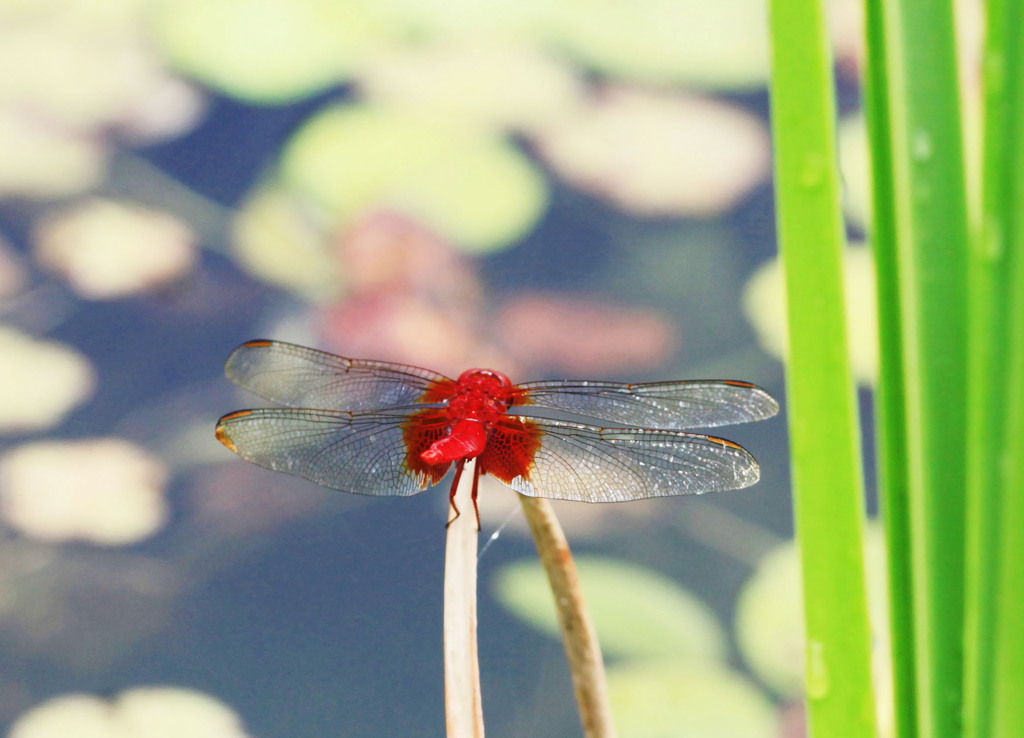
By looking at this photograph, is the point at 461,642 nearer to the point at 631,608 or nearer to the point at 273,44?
the point at 631,608

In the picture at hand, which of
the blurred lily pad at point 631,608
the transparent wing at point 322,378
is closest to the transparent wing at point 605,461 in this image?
the transparent wing at point 322,378

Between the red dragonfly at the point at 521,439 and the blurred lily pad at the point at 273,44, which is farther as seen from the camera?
the blurred lily pad at the point at 273,44

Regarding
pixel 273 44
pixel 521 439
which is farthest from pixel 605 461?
pixel 273 44

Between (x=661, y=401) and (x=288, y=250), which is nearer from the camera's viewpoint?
(x=661, y=401)

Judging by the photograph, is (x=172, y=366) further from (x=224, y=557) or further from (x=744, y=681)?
(x=744, y=681)

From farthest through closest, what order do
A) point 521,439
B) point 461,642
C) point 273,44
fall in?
point 273,44, point 521,439, point 461,642

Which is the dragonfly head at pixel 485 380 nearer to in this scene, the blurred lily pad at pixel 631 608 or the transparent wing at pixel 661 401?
the transparent wing at pixel 661 401
